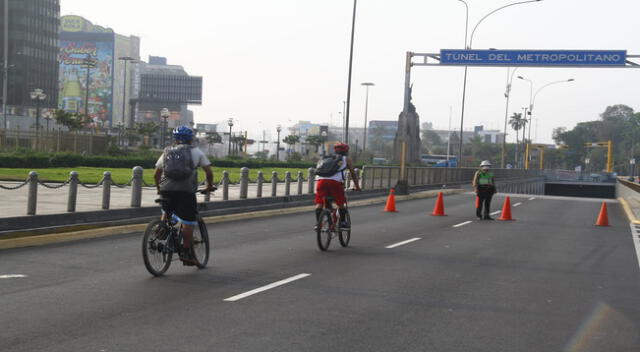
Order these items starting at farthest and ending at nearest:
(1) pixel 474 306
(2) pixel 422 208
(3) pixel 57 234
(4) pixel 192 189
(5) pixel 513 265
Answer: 1. (2) pixel 422 208
2. (3) pixel 57 234
3. (5) pixel 513 265
4. (4) pixel 192 189
5. (1) pixel 474 306

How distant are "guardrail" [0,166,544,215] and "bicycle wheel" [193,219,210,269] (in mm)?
5080

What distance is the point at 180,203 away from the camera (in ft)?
30.4

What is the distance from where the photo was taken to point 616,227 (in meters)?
20.7

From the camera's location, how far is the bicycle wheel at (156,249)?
8992mm

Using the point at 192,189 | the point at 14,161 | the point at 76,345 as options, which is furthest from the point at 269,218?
the point at 14,161

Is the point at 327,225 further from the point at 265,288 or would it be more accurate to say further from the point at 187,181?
the point at 265,288

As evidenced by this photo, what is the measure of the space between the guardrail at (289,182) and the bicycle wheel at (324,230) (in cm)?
518

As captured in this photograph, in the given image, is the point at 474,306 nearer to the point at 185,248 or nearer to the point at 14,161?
the point at 185,248

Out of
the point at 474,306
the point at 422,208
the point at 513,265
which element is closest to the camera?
the point at 474,306

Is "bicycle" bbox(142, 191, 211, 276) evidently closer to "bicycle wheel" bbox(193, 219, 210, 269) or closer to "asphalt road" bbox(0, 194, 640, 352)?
"bicycle wheel" bbox(193, 219, 210, 269)

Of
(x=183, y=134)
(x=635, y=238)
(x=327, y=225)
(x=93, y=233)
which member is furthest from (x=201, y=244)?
(x=635, y=238)

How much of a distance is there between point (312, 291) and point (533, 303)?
246cm

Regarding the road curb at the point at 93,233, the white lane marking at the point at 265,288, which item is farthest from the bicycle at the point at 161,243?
the road curb at the point at 93,233

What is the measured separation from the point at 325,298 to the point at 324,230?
430 centimetres
